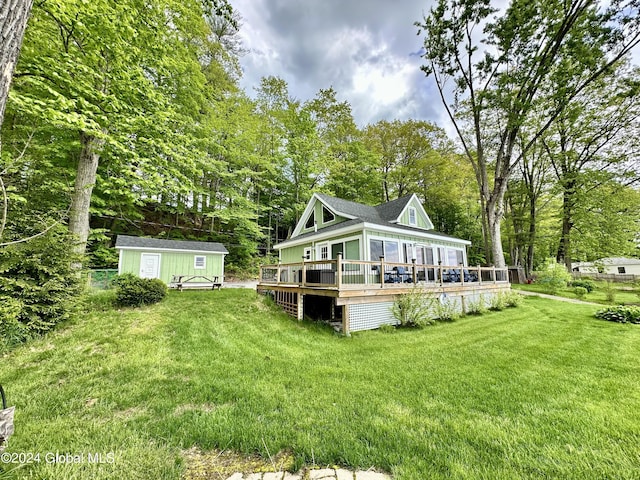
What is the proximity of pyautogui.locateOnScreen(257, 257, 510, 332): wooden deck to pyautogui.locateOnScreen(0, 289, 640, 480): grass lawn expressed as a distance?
1328mm

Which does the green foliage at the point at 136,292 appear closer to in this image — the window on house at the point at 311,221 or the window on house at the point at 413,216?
the window on house at the point at 311,221

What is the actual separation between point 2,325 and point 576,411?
930cm

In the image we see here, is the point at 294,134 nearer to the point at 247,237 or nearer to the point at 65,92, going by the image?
the point at 247,237

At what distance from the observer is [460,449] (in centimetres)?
246

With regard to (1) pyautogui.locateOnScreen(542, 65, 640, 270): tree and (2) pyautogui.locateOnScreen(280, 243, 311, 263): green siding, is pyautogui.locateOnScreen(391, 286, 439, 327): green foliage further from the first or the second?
(1) pyautogui.locateOnScreen(542, 65, 640, 270): tree

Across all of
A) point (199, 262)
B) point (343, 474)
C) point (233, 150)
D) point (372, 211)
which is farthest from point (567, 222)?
point (199, 262)

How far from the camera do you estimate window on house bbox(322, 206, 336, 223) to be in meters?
13.5

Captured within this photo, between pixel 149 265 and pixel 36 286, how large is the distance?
373 inches

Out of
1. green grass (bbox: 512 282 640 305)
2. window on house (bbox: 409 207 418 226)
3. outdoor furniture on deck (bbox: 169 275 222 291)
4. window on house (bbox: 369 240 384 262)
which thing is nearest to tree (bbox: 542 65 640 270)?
green grass (bbox: 512 282 640 305)

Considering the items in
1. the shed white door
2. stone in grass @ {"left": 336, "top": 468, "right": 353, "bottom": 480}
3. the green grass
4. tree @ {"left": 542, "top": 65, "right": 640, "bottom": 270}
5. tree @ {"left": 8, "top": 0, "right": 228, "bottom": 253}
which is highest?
tree @ {"left": 542, "top": 65, "right": 640, "bottom": 270}

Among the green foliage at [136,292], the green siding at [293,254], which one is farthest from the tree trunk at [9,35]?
the green siding at [293,254]

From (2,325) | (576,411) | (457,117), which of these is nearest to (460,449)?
(576,411)

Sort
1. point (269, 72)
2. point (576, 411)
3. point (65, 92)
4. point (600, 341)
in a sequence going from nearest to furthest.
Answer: point (576, 411) → point (600, 341) → point (65, 92) → point (269, 72)

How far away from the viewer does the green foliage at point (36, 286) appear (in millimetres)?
4801
